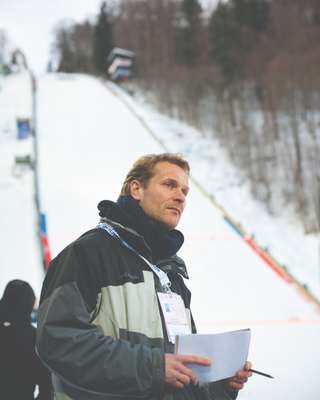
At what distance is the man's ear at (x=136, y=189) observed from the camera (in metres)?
2.05

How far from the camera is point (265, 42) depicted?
1113 inches

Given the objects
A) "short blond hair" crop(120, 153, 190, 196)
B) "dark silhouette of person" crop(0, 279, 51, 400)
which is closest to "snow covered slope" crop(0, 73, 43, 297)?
"dark silhouette of person" crop(0, 279, 51, 400)

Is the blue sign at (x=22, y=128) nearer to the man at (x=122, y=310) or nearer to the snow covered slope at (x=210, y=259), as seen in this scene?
the snow covered slope at (x=210, y=259)

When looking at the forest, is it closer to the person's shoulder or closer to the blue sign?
the blue sign

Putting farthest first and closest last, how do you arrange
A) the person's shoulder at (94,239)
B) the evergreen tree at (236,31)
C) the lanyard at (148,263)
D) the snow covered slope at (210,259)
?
the evergreen tree at (236,31)
the snow covered slope at (210,259)
the lanyard at (148,263)
the person's shoulder at (94,239)

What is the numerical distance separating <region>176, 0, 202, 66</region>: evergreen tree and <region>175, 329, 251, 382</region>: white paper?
32.7m

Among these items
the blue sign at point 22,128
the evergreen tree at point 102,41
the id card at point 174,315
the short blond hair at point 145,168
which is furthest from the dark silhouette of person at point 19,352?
the evergreen tree at point 102,41

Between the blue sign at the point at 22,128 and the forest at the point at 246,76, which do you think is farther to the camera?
the forest at the point at 246,76

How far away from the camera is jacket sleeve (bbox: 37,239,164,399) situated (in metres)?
1.42

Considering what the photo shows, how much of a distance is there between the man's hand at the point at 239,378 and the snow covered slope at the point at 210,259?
2245 mm

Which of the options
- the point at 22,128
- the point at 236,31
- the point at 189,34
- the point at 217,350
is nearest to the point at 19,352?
the point at 217,350

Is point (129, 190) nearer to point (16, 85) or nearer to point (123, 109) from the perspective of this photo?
point (123, 109)

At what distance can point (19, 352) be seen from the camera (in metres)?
2.62

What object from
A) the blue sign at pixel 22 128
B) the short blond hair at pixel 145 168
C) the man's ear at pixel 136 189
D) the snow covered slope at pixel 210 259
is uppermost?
the blue sign at pixel 22 128
